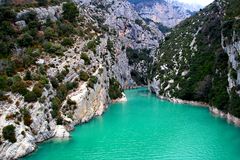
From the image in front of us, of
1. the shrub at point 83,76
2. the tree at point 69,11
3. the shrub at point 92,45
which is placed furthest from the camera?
the tree at point 69,11

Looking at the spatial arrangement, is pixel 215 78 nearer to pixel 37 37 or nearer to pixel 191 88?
pixel 191 88

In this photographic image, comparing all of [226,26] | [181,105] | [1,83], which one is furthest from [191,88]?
[1,83]

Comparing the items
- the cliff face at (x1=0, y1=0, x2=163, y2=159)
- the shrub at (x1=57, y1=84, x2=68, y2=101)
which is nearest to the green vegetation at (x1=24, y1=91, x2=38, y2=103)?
the cliff face at (x1=0, y1=0, x2=163, y2=159)

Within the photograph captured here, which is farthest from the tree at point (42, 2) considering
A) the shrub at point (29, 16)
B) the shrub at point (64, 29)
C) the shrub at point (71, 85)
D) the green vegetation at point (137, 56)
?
the green vegetation at point (137, 56)

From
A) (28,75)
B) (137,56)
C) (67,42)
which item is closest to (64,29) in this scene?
(67,42)

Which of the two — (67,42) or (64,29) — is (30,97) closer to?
→ (67,42)

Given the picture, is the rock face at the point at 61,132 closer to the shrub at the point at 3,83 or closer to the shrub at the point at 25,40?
the shrub at the point at 3,83

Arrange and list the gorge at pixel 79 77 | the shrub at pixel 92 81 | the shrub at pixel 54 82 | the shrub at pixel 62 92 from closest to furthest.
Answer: the gorge at pixel 79 77, the shrub at pixel 62 92, the shrub at pixel 54 82, the shrub at pixel 92 81

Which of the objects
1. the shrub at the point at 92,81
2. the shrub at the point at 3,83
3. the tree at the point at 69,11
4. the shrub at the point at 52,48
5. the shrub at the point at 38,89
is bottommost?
the shrub at the point at 38,89
